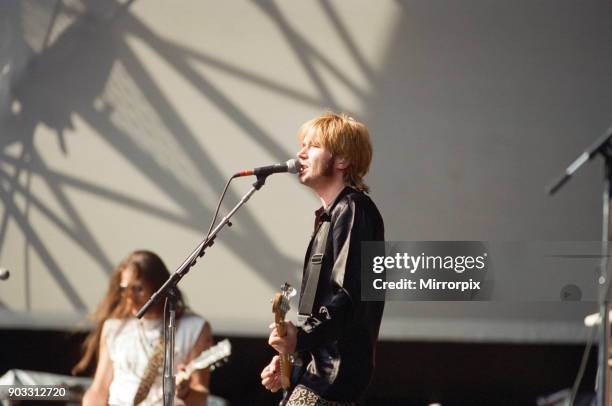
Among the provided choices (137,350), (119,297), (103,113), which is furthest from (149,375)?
(103,113)

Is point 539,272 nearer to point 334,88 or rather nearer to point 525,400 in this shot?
point 525,400

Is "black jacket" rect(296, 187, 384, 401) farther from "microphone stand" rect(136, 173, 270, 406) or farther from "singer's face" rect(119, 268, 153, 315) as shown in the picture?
"singer's face" rect(119, 268, 153, 315)

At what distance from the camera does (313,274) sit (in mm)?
3324

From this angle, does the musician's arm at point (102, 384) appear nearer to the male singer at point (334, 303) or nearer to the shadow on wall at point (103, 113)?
the shadow on wall at point (103, 113)

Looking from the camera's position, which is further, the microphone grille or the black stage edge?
the black stage edge

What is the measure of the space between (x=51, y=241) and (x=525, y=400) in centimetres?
306

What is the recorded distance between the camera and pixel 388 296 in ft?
17.5

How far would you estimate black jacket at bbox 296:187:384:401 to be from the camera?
3.16 meters

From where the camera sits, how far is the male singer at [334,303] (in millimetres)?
3164

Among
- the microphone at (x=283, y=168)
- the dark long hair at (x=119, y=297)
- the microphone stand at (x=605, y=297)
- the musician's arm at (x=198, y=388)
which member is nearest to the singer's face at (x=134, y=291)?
the dark long hair at (x=119, y=297)

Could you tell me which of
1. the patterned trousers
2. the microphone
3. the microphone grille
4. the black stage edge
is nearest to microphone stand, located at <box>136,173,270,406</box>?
the microphone

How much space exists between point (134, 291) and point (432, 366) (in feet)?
6.34

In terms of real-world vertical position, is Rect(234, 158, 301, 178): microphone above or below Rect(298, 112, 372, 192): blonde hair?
below

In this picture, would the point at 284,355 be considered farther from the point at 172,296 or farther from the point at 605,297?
the point at 605,297
